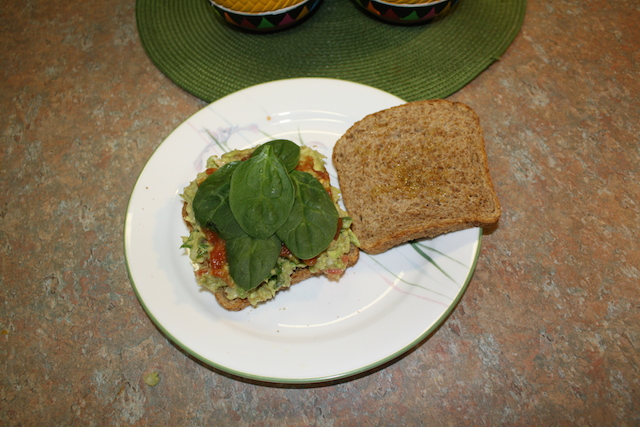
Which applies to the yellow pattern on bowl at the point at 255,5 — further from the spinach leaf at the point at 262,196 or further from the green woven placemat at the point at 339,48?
the spinach leaf at the point at 262,196

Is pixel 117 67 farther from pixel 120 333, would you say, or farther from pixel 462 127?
pixel 462 127

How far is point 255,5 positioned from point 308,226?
4.69 feet

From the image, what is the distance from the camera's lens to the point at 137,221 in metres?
2.27

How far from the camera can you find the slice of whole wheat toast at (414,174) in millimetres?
2180

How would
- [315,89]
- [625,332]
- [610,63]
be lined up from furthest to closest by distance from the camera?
[610,63] < [315,89] < [625,332]

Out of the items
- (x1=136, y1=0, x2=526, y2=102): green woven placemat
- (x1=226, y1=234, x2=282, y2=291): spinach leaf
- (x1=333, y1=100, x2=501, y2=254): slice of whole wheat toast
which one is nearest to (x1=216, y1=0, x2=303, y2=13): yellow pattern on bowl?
(x1=136, y1=0, x2=526, y2=102): green woven placemat

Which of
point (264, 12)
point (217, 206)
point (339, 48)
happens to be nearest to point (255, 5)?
point (264, 12)

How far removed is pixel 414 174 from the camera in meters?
2.25

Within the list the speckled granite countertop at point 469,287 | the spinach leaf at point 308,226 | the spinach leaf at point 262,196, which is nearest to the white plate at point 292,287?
the speckled granite countertop at point 469,287

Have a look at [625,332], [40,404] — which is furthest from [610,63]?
[40,404]

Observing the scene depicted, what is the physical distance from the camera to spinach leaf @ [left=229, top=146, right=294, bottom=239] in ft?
5.97

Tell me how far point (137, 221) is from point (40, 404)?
0.93m

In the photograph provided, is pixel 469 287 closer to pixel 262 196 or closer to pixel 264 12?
pixel 262 196

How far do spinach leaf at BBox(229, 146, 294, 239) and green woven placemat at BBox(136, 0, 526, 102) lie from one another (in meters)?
1.11
